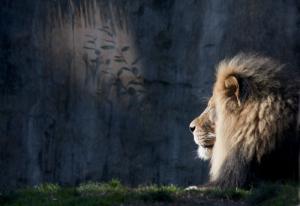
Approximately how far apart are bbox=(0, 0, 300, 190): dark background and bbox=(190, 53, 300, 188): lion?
3133 millimetres

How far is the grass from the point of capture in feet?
25.2

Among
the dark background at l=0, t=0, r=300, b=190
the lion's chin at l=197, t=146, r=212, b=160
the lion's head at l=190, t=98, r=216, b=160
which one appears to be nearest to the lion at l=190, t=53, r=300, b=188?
the lion's head at l=190, t=98, r=216, b=160

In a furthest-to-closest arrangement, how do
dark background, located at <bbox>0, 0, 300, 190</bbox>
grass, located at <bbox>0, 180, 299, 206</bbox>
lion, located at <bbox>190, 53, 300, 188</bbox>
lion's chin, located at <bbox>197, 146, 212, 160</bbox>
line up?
1. dark background, located at <bbox>0, 0, 300, 190</bbox>
2. lion's chin, located at <bbox>197, 146, 212, 160</bbox>
3. lion, located at <bbox>190, 53, 300, 188</bbox>
4. grass, located at <bbox>0, 180, 299, 206</bbox>

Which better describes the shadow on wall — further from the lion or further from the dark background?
the lion

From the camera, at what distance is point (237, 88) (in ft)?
29.0

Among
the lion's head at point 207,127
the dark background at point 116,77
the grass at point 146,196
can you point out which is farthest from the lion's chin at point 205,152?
the dark background at point 116,77

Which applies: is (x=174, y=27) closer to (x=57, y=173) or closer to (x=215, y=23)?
(x=215, y=23)

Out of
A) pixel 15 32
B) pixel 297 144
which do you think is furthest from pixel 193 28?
pixel 297 144

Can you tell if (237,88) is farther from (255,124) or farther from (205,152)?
(205,152)

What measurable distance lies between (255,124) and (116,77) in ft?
12.5

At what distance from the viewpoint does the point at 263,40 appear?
12102mm

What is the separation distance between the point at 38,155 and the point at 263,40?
291cm

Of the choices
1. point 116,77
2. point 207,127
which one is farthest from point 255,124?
point 116,77

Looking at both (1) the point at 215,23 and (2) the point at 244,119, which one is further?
(1) the point at 215,23
